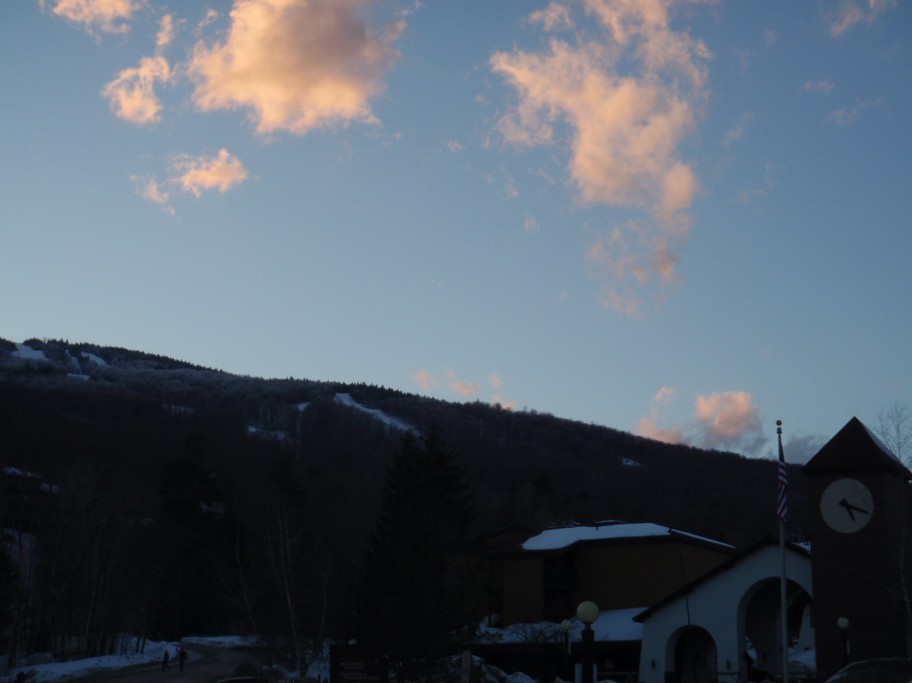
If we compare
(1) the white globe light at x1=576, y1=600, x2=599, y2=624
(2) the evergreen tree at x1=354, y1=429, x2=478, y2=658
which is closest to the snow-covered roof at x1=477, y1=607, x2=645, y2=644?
(2) the evergreen tree at x1=354, y1=429, x2=478, y2=658

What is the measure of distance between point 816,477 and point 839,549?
2683 millimetres

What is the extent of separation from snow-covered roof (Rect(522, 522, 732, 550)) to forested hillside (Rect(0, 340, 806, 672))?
10.4 metres

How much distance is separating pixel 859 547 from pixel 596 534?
2061cm

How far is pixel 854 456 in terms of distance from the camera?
35625mm

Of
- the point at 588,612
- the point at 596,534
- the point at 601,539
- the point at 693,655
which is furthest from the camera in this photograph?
the point at 596,534

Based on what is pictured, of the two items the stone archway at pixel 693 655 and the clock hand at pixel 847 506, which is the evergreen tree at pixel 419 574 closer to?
the stone archway at pixel 693 655

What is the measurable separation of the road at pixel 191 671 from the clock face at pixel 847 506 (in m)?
27.6

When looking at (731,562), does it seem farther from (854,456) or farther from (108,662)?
(108,662)

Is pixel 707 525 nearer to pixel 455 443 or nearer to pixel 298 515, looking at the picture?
pixel 298 515

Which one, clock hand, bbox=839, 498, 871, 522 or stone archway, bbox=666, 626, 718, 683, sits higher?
clock hand, bbox=839, 498, 871, 522

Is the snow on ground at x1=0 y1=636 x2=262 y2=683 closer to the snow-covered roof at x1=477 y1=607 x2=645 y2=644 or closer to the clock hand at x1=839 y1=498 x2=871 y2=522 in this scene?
the snow-covered roof at x1=477 y1=607 x2=645 y2=644

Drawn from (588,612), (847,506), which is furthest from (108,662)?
(588,612)

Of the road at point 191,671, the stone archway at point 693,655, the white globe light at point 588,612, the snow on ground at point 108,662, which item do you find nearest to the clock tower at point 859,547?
the stone archway at point 693,655

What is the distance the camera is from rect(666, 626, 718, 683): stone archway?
4375 centimetres
